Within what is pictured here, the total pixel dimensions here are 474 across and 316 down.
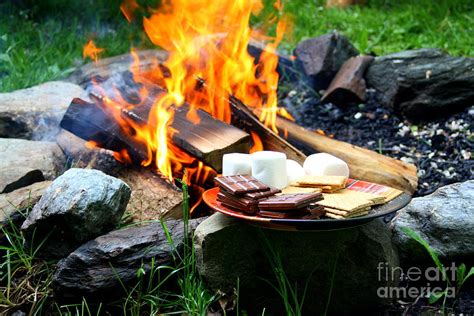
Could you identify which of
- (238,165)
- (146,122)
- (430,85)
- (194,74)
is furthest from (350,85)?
(238,165)

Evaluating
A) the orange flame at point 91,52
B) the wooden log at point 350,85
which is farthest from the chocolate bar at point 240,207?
the orange flame at point 91,52

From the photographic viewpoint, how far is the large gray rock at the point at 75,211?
2992 millimetres

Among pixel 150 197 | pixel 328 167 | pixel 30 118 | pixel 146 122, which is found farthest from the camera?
pixel 30 118

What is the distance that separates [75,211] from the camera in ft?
9.73

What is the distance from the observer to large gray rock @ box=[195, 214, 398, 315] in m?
2.71

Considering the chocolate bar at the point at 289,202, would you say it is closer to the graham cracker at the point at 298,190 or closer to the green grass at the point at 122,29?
the graham cracker at the point at 298,190

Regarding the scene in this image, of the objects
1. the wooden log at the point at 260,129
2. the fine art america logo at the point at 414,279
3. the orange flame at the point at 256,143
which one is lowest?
the fine art america logo at the point at 414,279

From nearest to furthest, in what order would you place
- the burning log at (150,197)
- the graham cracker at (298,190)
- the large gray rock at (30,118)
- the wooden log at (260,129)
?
the graham cracker at (298,190)
the burning log at (150,197)
the wooden log at (260,129)
the large gray rock at (30,118)

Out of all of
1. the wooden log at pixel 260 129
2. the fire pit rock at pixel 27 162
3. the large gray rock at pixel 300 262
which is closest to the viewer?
the large gray rock at pixel 300 262

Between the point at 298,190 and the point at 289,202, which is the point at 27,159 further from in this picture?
the point at 289,202

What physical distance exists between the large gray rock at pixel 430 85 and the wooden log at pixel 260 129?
160 centimetres

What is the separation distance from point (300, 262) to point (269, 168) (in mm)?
451

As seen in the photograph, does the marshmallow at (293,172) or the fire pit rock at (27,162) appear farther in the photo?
the fire pit rock at (27,162)

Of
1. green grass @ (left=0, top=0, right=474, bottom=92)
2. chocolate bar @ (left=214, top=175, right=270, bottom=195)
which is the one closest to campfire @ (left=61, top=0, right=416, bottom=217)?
chocolate bar @ (left=214, top=175, right=270, bottom=195)
